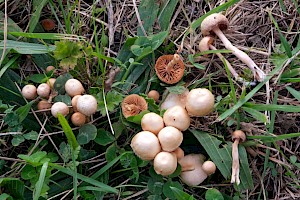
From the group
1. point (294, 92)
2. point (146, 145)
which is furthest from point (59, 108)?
point (294, 92)

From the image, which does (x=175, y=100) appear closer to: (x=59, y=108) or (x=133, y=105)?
(x=133, y=105)

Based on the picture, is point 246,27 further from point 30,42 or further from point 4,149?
point 4,149

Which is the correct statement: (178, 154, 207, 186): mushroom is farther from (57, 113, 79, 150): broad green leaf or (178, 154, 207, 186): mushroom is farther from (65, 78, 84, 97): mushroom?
(65, 78, 84, 97): mushroom

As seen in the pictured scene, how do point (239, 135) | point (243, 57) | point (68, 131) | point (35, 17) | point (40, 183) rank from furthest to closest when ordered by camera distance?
point (35, 17)
point (243, 57)
point (239, 135)
point (68, 131)
point (40, 183)

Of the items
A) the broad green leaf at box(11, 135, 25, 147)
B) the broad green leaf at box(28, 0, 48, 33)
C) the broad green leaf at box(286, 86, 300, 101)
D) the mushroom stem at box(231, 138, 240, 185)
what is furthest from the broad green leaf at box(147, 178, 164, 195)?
the broad green leaf at box(28, 0, 48, 33)

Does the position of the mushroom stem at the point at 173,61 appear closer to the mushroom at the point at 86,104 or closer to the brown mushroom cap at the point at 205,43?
the brown mushroom cap at the point at 205,43

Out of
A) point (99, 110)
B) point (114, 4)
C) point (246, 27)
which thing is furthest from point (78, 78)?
point (246, 27)
